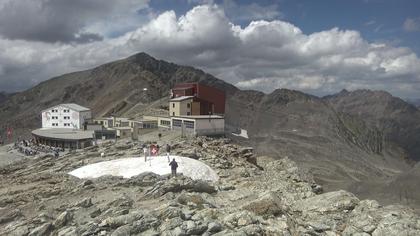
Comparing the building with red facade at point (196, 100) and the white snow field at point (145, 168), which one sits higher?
the building with red facade at point (196, 100)

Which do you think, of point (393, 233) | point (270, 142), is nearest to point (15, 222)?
point (393, 233)

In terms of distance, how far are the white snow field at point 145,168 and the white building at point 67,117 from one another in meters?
59.6

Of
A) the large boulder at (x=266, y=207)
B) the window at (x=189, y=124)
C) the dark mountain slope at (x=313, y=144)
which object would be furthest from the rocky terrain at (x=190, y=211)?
the dark mountain slope at (x=313, y=144)

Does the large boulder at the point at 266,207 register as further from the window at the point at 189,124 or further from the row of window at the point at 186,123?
the row of window at the point at 186,123

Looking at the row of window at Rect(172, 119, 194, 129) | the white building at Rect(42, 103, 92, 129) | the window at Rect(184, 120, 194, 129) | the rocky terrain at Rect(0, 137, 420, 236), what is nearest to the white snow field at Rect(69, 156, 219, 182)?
the rocky terrain at Rect(0, 137, 420, 236)

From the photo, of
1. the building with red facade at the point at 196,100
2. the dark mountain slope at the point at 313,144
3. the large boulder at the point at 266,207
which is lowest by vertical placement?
the dark mountain slope at the point at 313,144

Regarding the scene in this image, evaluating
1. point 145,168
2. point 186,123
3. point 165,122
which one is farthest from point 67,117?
point 145,168

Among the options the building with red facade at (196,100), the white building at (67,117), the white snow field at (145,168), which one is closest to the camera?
the white snow field at (145,168)

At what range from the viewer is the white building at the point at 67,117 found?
9162 centimetres

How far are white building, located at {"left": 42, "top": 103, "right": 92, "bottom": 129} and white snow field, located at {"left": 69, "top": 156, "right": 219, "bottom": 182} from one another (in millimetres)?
59609

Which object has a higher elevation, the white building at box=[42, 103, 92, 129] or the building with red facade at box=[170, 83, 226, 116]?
the building with red facade at box=[170, 83, 226, 116]

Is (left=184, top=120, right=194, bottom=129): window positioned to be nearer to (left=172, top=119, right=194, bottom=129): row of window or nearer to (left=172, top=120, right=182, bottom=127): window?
(left=172, top=119, right=194, bottom=129): row of window

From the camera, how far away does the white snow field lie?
3069 cm

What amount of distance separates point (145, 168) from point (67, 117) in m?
67.7
